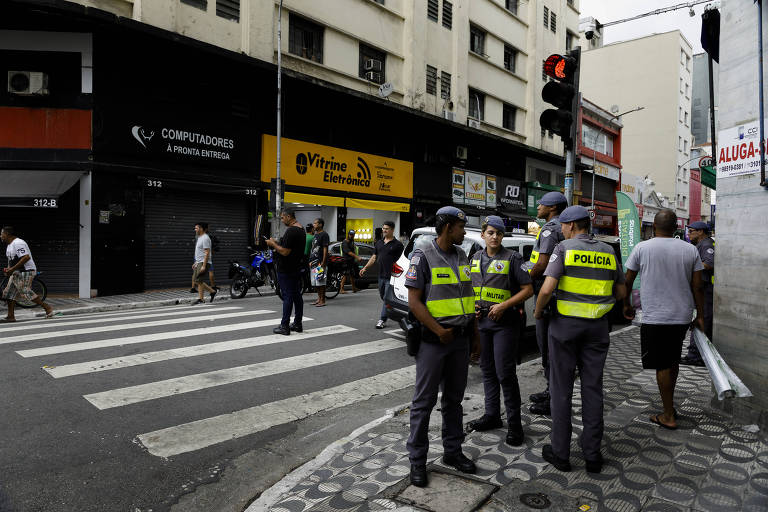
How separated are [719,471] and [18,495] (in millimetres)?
4503

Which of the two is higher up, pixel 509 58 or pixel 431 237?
pixel 509 58

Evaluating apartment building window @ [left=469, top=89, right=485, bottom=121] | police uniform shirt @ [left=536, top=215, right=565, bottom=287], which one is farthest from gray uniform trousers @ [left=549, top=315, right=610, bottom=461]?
apartment building window @ [left=469, top=89, right=485, bottom=121]

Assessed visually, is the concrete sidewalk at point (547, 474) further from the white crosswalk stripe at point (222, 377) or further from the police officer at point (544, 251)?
the white crosswalk stripe at point (222, 377)

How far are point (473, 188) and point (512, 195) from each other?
3686 mm

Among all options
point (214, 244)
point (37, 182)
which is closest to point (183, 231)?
point (214, 244)

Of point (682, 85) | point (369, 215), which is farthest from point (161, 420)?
point (682, 85)

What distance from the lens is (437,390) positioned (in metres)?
3.54

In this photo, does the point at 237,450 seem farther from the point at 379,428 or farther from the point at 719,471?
the point at 719,471

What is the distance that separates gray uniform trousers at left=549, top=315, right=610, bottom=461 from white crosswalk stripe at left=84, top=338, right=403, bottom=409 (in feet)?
11.5

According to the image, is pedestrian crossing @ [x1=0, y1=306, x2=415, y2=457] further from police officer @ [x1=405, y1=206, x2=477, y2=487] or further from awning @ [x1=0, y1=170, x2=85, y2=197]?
awning @ [x1=0, y1=170, x2=85, y2=197]

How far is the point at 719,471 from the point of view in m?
3.51

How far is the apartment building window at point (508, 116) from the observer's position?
28.4 metres

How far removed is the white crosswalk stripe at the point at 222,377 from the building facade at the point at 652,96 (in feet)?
163

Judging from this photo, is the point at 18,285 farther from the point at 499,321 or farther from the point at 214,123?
the point at 499,321
